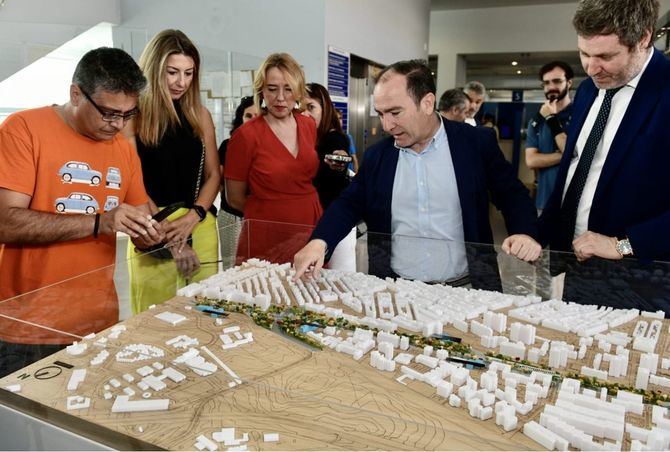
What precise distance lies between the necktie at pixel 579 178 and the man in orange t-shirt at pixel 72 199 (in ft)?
6.07

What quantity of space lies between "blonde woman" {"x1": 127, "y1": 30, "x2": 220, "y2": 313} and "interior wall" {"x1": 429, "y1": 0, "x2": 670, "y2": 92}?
9.99m

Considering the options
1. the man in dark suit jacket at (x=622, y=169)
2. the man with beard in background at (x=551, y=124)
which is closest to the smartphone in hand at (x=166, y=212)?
the man in dark suit jacket at (x=622, y=169)

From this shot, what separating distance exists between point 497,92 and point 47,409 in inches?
634

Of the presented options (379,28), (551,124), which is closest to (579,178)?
(551,124)

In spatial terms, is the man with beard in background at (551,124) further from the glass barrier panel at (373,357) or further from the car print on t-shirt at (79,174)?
the car print on t-shirt at (79,174)

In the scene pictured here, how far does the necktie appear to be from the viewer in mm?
Result: 2445

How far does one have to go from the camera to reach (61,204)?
92.0 inches

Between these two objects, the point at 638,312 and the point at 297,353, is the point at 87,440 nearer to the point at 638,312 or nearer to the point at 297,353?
the point at 297,353

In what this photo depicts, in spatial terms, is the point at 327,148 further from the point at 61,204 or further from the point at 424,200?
the point at 61,204

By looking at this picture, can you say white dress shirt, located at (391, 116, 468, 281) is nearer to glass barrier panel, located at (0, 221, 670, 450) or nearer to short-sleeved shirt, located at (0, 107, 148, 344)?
glass barrier panel, located at (0, 221, 670, 450)

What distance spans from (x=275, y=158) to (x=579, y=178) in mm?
1702

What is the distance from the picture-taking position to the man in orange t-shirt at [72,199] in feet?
7.18

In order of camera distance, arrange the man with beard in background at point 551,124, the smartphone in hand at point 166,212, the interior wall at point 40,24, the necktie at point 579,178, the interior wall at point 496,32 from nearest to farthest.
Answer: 1. the necktie at point 579,178
2. the smartphone in hand at point 166,212
3. the man with beard in background at point 551,124
4. the interior wall at point 40,24
5. the interior wall at point 496,32

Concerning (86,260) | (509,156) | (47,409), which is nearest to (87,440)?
(47,409)
